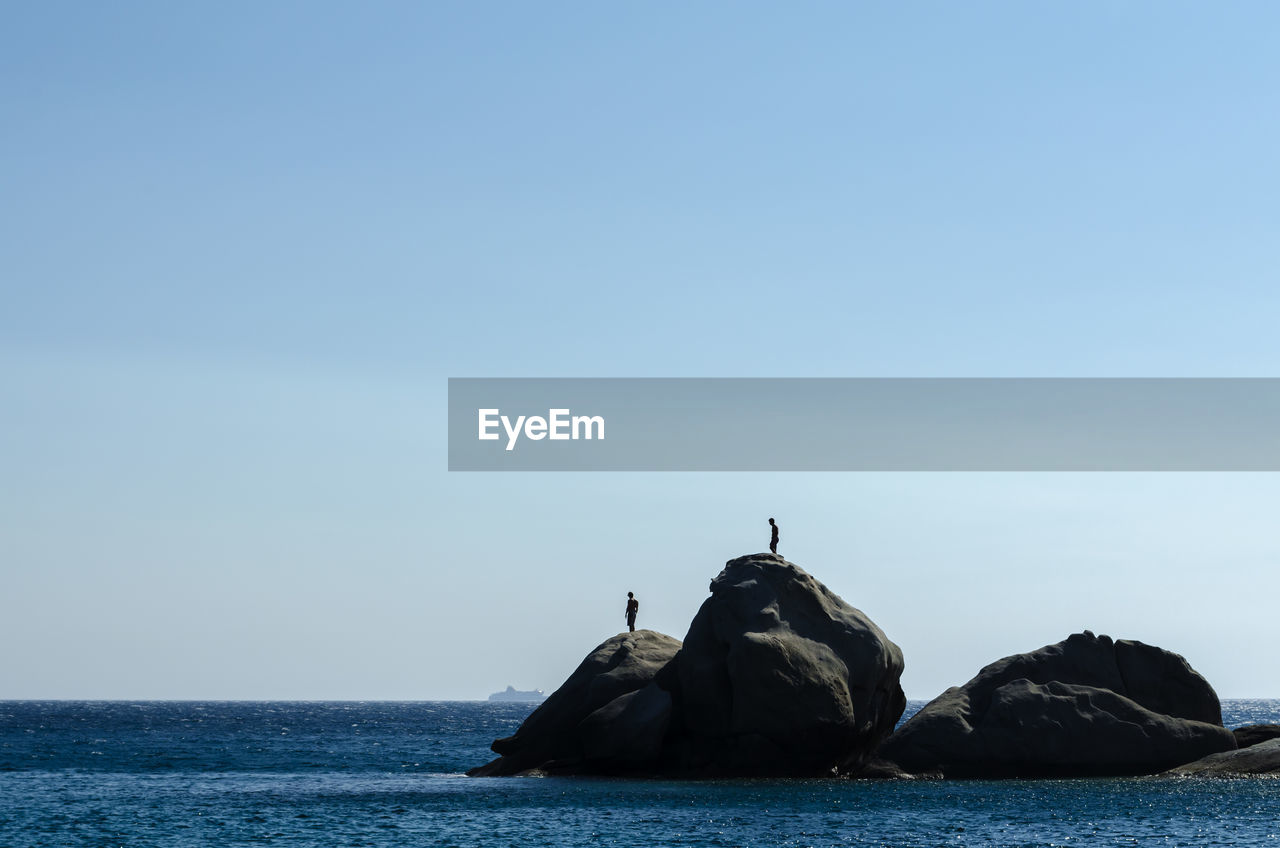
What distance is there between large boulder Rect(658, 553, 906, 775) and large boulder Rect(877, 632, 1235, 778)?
10.1 feet

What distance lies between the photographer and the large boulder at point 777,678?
48.8 m

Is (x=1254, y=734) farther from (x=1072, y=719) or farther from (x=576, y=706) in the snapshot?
(x=576, y=706)

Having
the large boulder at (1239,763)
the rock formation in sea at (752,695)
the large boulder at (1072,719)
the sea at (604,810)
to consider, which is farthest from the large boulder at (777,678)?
the large boulder at (1239,763)

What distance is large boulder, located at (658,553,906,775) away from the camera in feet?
160

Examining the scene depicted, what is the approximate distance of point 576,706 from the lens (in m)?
54.3

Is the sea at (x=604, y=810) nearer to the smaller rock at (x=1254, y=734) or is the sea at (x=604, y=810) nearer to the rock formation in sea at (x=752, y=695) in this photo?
the rock formation in sea at (x=752, y=695)

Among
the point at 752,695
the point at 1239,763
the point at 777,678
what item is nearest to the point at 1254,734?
the point at 1239,763

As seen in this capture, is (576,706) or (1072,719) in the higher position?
(576,706)

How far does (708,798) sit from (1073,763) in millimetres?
15532

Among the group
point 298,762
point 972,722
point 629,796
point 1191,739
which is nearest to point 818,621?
point 972,722

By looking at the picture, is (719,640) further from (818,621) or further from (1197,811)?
(1197,811)

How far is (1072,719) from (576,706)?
19.5 metres

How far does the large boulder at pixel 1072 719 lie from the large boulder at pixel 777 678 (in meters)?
3.08

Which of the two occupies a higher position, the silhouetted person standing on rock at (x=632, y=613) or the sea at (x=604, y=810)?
the silhouetted person standing on rock at (x=632, y=613)
